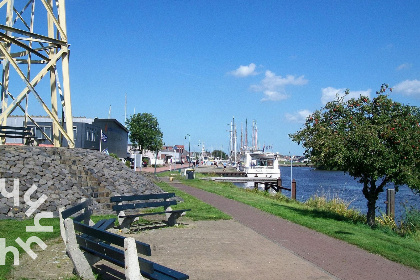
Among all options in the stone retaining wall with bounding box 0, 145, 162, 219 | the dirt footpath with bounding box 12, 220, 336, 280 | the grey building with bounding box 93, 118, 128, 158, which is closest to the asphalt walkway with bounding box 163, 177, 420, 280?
the dirt footpath with bounding box 12, 220, 336, 280

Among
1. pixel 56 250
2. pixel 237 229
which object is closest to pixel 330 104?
pixel 237 229

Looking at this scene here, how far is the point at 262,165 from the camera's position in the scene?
5925 cm

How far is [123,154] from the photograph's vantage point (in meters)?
61.0

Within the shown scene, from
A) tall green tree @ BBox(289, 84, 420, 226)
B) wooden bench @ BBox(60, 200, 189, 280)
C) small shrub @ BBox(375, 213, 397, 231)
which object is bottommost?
small shrub @ BBox(375, 213, 397, 231)

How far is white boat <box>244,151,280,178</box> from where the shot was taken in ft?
180

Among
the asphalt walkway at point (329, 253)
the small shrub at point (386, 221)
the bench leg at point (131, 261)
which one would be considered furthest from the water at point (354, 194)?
the bench leg at point (131, 261)

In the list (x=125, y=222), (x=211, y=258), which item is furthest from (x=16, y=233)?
(x=211, y=258)

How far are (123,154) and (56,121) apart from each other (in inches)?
1703

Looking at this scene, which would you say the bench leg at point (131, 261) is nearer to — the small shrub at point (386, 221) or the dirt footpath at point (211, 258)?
the dirt footpath at point (211, 258)

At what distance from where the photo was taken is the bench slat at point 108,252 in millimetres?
4812

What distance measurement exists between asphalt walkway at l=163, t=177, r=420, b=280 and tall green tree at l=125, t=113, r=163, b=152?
1954 inches

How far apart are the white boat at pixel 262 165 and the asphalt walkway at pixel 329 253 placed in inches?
1648

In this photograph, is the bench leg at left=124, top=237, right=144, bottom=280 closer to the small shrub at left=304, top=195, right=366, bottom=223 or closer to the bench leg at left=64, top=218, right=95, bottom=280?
the bench leg at left=64, top=218, right=95, bottom=280

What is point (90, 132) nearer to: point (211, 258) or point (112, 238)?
point (211, 258)
